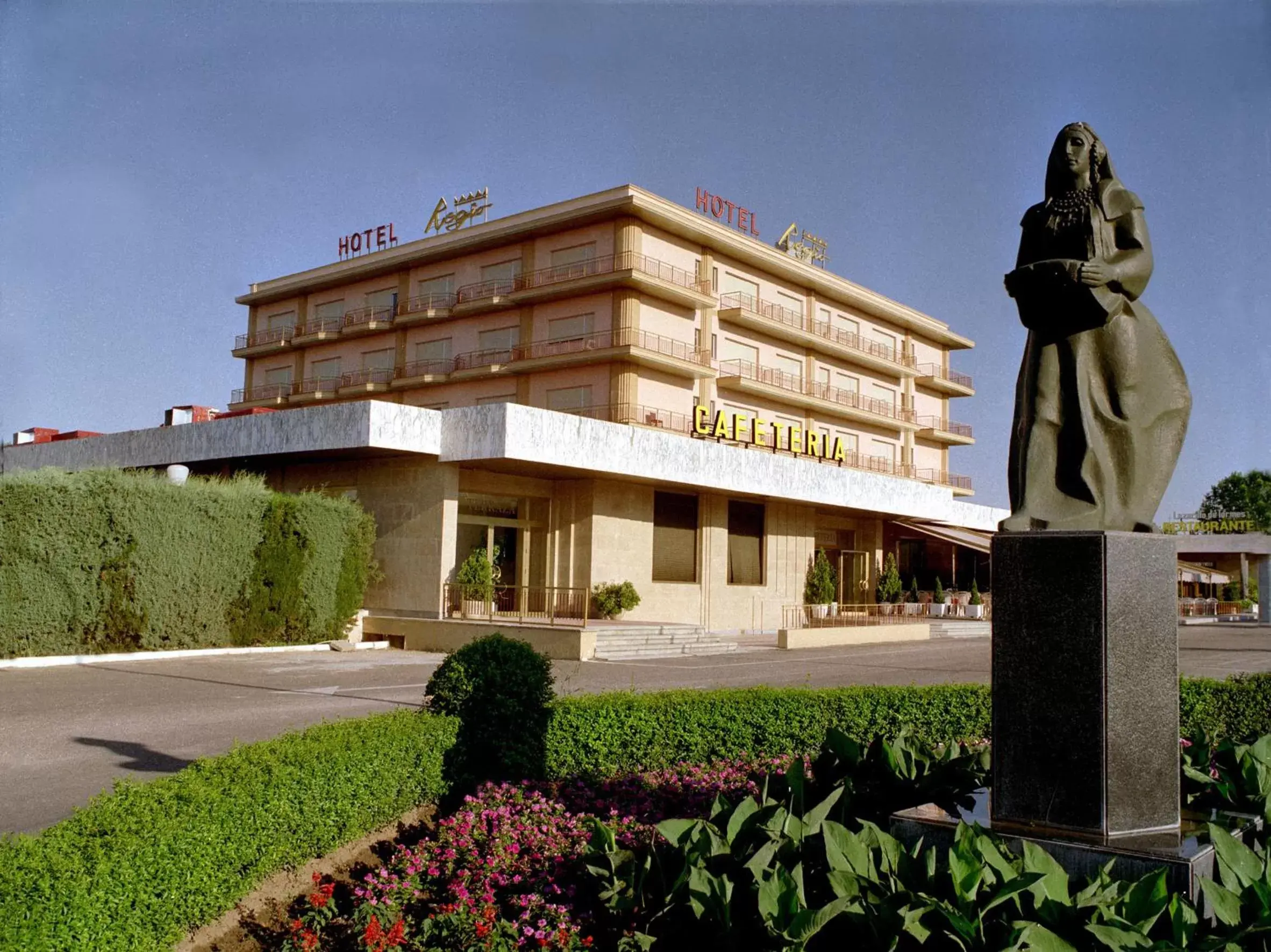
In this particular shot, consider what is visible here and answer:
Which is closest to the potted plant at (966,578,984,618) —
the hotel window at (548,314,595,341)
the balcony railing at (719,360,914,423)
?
the balcony railing at (719,360,914,423)

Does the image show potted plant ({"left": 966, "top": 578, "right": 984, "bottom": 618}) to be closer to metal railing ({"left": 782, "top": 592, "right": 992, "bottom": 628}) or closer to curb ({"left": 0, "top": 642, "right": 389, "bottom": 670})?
metal railing ({"left": 782, "top": 592, "right": 992, "bottom": 628})

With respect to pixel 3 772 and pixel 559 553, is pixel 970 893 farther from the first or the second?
pixel 559 553

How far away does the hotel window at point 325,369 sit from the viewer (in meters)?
43.6

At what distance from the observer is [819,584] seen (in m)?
32.8

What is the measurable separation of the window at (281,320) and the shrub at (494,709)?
137 feet

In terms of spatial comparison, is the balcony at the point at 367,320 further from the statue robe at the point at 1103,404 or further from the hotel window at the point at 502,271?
the statue robe at the point at 1103,404

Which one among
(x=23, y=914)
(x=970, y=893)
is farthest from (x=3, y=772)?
(x=970, y=893)

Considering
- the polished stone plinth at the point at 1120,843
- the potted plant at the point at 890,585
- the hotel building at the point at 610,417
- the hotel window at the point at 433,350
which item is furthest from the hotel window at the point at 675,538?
the polished stone plinth at the point at 1120,843

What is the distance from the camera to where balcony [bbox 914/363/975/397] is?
48.6 metres

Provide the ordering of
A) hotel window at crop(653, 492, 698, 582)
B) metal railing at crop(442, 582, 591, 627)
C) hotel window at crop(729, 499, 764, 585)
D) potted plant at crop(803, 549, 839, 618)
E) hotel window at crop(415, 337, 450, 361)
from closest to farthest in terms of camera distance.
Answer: metal railing at crop(442, 582, 591, 627) < hotel window at crop(653, 492, 698, 582) < hotel window at crop(729, 499, 764, 585) < potted plant at crop(803, 549, 839, 618) < hotel window at crop(415, 337, 450, 361)

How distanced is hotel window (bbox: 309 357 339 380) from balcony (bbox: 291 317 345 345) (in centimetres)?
90

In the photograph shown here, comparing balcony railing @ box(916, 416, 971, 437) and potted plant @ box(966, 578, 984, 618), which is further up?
balcony railing @ box(916, 416, 971, 437)

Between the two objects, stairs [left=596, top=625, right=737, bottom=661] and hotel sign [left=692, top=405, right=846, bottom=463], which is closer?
stairs [left=596, top=625, right=737, bottom=661]

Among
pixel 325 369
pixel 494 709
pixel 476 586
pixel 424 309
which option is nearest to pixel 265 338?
pixel 325 369
